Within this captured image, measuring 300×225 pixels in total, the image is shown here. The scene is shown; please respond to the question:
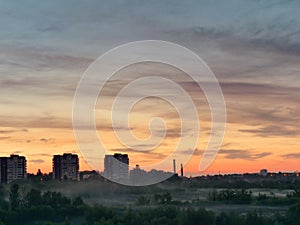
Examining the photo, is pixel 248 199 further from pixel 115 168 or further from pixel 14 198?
pixel 115 168

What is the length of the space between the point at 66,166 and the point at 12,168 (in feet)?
59.0

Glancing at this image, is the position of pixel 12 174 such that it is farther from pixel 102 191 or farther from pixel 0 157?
pixel 102 191

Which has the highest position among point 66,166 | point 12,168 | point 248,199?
point 66,166

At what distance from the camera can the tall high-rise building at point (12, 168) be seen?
150m

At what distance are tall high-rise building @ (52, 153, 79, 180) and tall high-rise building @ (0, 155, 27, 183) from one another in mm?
9457

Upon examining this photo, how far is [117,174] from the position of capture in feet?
528

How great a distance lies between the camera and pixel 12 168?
156375 mm

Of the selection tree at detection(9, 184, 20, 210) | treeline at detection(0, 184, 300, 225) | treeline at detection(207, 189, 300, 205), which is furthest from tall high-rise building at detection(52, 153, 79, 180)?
tree at detection(9, 184, 20, 210)

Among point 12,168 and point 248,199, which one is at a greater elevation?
point 12,168

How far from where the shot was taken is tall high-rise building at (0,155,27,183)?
15025 cm

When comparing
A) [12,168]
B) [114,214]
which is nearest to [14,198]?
[114,214]

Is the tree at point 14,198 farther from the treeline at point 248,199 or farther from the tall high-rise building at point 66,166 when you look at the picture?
the tall high-rise building at point 66,166

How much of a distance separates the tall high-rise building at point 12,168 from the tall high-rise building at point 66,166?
9.46m

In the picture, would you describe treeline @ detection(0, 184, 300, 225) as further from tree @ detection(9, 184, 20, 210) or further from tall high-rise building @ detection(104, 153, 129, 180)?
tall high-rise building @ detection(104, 153, 129, 180)
